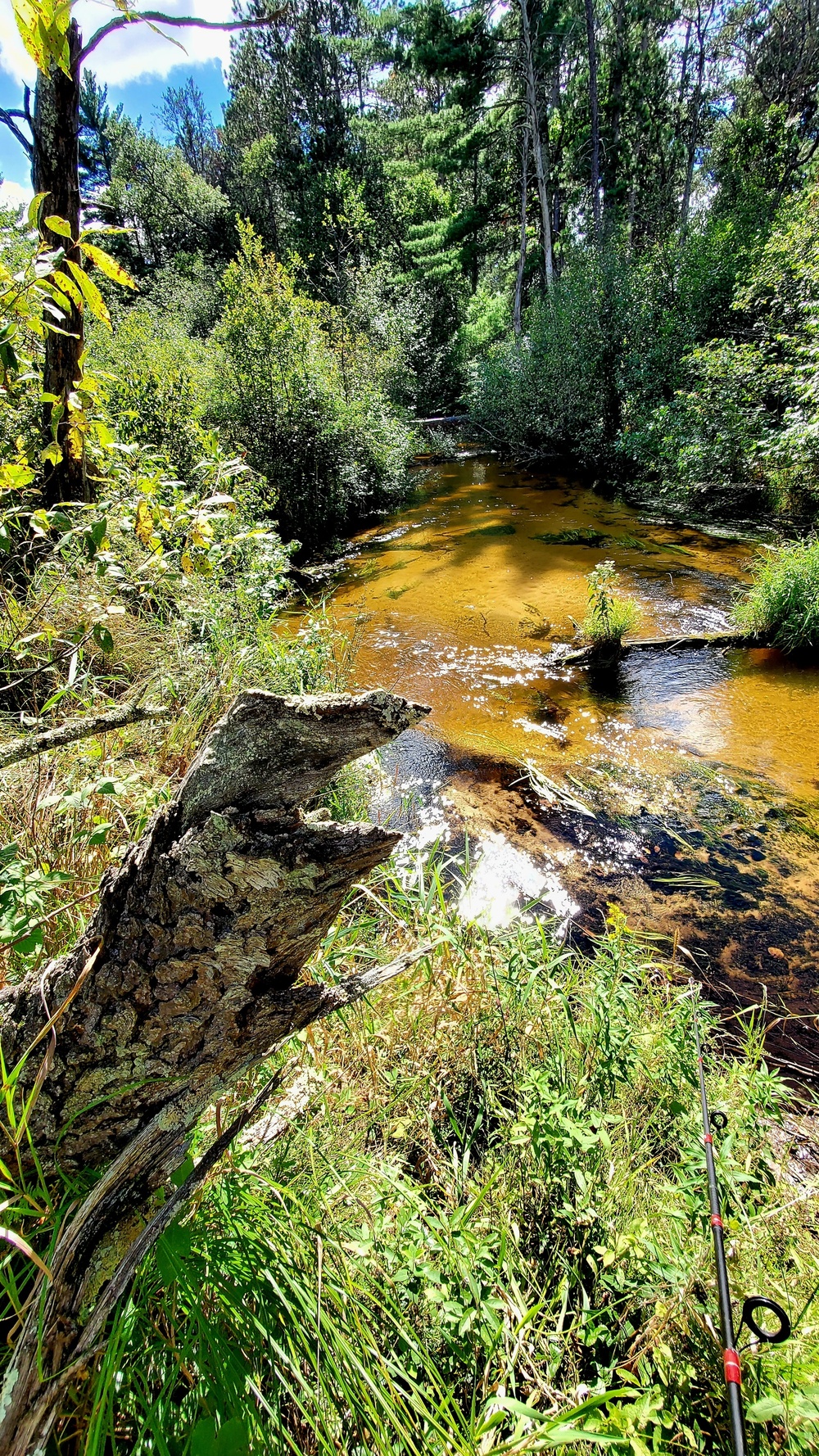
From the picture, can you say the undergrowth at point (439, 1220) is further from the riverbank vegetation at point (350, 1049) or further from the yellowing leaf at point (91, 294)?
the yellowing leaf at point (91, 294)

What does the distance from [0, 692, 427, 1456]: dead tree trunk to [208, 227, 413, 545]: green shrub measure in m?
7.67

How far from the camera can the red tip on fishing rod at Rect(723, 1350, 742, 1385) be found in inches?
39.2

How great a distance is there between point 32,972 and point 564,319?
15611 mm

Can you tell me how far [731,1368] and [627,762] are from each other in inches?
151

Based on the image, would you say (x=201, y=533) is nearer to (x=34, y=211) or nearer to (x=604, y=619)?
(x=34, y=211)

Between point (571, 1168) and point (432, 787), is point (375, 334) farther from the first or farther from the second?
point (571, 1168)

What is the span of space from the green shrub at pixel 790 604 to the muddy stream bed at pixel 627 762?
28cm

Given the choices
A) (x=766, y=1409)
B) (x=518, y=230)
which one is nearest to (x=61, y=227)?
(x=766, y=1409)

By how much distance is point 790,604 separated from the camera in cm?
550

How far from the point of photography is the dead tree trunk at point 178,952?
3.13ft

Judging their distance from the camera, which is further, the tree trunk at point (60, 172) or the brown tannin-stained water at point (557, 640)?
the brown tannin-stained water at point (557, 640)

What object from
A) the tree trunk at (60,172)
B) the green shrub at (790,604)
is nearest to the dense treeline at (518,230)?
the tree trunk at (60,172)

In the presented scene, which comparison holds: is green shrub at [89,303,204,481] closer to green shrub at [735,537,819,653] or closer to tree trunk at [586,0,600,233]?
green shrub at [735,537,819,653]

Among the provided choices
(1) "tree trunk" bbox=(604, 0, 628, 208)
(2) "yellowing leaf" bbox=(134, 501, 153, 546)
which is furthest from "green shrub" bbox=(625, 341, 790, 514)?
(1) "tree trunk" bbox=(604, 0, 628, 208)
